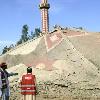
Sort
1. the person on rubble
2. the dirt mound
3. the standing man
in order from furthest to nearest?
the dirt mound → the standing man → the person on rubble

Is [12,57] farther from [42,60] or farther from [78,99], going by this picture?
[78,99]

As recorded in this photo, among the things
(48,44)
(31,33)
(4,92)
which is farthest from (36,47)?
(31,33)

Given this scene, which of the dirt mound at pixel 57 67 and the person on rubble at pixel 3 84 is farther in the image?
the dirt mound at pixel 57 67

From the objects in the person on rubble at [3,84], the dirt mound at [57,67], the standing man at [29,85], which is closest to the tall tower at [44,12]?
the dirt mound at [57,67]

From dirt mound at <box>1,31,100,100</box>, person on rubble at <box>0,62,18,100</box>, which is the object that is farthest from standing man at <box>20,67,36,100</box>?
dirt mound at <box>1,31,100,100</box>

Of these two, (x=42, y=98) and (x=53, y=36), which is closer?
(x=42, y=98)

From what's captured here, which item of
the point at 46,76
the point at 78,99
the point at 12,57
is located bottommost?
the point at 78,99

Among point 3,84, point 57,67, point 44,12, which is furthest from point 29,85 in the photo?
point 44,12

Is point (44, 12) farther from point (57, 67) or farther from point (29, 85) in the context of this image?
point (29, 85)

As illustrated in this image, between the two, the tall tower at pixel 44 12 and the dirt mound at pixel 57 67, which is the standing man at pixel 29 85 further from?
the tall tower at pixel 44 12

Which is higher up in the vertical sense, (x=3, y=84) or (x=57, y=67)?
(x=57, y=67)

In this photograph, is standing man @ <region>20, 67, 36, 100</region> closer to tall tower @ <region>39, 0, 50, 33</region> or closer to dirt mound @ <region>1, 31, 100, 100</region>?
dirt mound @ <region>1, 31, 100, 100</region>

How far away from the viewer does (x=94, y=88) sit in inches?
750

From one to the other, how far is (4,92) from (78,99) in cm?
727
